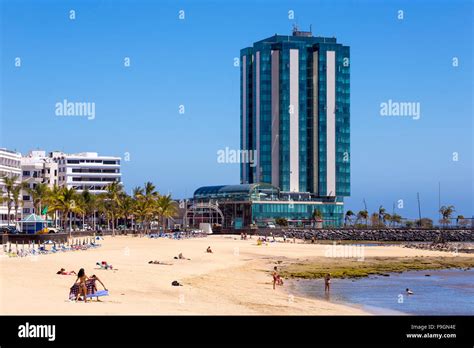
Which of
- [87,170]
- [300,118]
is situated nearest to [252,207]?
[300,118]

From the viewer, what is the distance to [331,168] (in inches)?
7092

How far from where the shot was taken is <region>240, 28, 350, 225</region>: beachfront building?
576 feet

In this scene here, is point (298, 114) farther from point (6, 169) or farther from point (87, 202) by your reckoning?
point (6, 169)

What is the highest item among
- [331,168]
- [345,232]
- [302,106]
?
[302,106]

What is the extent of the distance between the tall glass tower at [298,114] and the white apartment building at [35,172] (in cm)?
5076

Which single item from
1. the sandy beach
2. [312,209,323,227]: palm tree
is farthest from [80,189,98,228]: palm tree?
the sandy beach

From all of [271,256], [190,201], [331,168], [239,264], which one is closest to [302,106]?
[331,168]

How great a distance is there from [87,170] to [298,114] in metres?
53.7

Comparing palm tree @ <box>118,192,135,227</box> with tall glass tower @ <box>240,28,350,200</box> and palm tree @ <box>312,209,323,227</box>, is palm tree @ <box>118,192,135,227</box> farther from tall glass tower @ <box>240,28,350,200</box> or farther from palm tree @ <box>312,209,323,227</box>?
palm tree @ <box>312,209,323,227</box>

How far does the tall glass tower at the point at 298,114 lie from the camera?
175875 millimetres

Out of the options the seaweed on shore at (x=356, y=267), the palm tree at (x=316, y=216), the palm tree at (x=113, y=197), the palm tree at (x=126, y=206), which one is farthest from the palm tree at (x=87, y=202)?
the palm tree at (x=316, y=216)

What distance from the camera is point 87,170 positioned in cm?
16900

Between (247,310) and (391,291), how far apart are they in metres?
17.8
